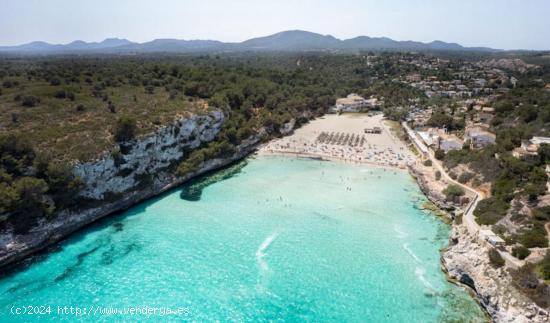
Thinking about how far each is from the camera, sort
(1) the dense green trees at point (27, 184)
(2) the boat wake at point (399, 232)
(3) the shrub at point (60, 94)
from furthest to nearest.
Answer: (3) the shrub at point (60, 94) → (2) the boat wake at point (399, 232) → (1) the dense green trees at point (27, 184)

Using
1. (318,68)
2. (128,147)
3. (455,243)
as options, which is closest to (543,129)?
(455,243)

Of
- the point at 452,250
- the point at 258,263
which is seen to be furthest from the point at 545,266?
the point at 258,263

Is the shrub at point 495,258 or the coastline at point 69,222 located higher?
the shrub at point 495,258

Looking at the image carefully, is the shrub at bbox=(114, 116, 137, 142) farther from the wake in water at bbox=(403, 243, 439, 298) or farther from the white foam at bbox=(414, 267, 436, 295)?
→ the white foam at bbox=(414, 267, 436, 295)

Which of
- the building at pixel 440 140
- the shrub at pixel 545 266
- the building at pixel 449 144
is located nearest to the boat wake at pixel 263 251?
the shrub at pixel 545 266

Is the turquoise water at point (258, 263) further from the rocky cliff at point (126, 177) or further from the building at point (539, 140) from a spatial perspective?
the building at point (539, 140)

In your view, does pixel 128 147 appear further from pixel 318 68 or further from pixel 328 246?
pixel 318 68

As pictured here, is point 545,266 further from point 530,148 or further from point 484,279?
point 530,148
